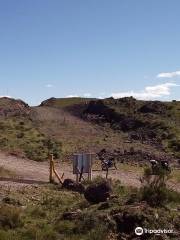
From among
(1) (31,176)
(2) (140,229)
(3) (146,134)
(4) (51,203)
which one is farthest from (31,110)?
(2) (140,229)

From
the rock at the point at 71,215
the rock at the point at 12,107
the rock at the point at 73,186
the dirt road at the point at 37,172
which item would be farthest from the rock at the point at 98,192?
the rock at the point at 12,107

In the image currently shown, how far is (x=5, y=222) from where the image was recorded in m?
16.2

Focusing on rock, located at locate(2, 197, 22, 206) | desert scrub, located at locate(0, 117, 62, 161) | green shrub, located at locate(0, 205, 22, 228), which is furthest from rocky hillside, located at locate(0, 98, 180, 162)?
green shrub, located at locate(0, 205, 22, 228)

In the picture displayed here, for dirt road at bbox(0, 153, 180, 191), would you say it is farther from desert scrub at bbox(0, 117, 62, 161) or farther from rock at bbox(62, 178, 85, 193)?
rock at bbox(62, 178, 85, 193)

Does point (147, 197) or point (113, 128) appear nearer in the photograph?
point (147, 197)

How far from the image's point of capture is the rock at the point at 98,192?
62.6 feet

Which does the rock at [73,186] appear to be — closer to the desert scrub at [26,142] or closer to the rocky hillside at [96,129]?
the desert scrub at [26,142]

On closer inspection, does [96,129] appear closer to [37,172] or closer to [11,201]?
[37,172]

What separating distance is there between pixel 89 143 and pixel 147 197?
29.0m

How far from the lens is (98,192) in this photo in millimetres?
19281

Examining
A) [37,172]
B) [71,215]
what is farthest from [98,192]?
[37,172]

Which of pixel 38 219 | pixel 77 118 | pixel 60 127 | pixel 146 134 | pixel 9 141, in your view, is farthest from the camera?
pixel 77 118

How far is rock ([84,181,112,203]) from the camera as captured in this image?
1908cm

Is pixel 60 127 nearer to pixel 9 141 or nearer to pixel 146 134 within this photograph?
pixel 146 134
